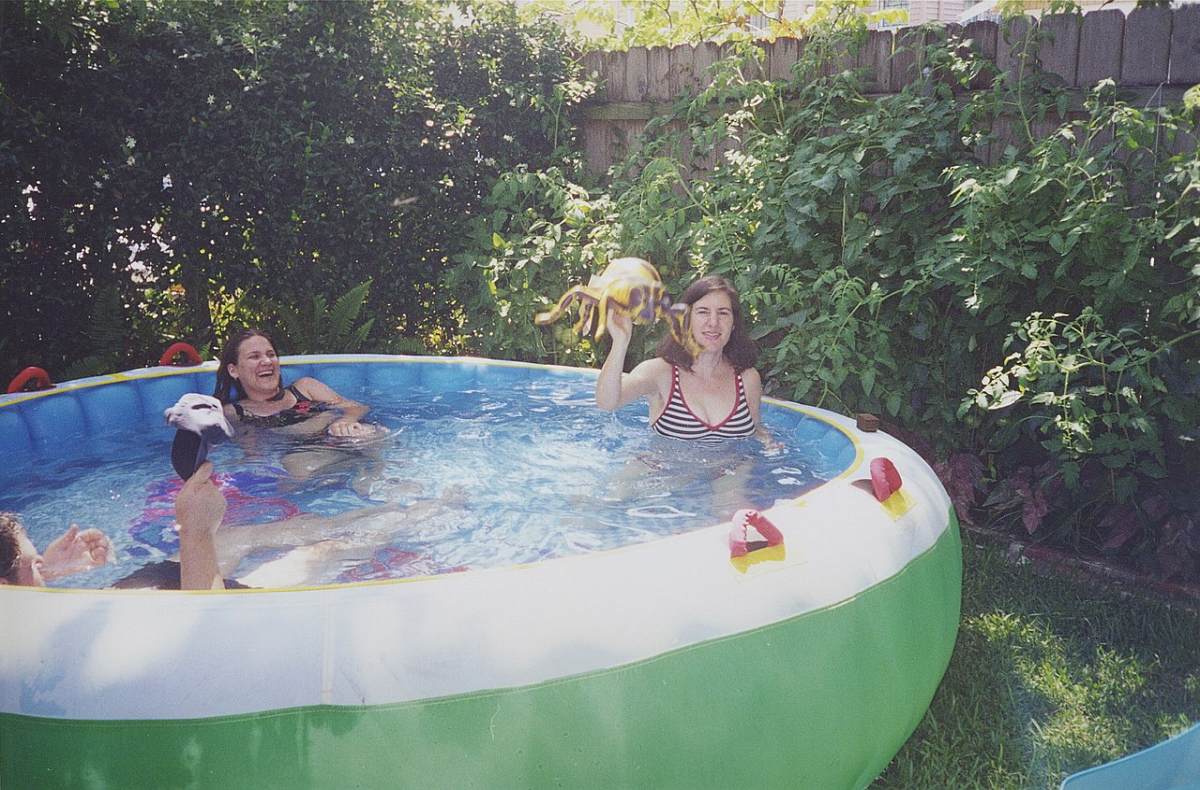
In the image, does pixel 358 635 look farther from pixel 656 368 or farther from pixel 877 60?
pixel 877 60

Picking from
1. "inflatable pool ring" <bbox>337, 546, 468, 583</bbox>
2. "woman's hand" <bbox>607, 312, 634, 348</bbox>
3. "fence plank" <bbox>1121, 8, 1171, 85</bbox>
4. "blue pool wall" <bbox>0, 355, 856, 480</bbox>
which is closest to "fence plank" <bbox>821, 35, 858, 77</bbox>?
"fence plank" <bbox>1121, 8, 1171, 85</bbox>

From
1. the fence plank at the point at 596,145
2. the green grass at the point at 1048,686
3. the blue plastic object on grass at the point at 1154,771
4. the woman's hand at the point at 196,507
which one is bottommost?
the green grass at the point at 1048,686

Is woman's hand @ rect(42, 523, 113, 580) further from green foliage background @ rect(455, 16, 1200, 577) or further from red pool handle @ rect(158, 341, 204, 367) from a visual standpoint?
green foliage background @ rect(455, 16, 1200, 577)

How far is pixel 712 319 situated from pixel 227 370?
2.08 metres

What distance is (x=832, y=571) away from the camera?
2264 millimetres

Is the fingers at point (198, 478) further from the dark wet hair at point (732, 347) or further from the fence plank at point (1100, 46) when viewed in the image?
the fence plank at point (1100, 46)

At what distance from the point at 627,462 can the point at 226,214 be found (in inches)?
131

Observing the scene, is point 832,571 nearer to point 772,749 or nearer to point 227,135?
point 772,749

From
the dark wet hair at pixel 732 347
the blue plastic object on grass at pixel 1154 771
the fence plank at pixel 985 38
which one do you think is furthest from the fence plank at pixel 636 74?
the blue plastic object on grass at pixel 1154 771

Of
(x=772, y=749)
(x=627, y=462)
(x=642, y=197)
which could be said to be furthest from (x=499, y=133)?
(x=772, y=749)

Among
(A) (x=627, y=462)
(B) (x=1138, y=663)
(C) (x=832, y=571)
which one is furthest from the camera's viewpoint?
(A) (x=627, y=462)

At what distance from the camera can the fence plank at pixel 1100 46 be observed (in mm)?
4266

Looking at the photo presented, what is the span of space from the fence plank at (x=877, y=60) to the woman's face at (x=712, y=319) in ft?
6.15

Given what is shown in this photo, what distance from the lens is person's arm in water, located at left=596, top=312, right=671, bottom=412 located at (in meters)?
3.65
